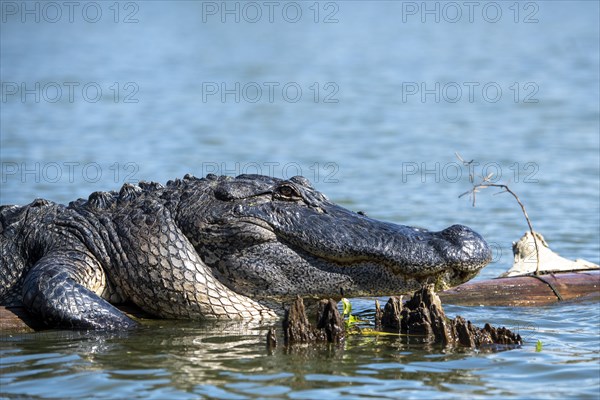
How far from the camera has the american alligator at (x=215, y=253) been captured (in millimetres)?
7395

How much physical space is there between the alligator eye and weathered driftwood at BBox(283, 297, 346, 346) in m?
Result: 0.86

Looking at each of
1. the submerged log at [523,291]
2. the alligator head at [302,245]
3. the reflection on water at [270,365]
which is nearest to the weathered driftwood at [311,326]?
the reflection on water at [270,365]

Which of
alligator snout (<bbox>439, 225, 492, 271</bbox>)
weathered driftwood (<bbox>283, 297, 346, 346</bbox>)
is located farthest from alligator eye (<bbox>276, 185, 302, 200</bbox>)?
alligator snout (<bbox>439, 225, 492, 271</bbox>)

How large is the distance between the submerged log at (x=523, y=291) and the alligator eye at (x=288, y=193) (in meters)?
1.52

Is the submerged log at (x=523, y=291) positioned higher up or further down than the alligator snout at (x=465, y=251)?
further down

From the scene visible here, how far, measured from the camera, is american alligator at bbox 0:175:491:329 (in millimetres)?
7395

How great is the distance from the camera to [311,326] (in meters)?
7.20

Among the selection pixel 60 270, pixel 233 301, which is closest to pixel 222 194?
pixel 233 301

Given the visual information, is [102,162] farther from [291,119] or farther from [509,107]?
[509,107]

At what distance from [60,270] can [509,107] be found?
18.5 metres

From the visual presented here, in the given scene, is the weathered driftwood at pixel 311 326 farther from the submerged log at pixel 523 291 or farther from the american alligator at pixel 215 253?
the submerged log at pixel 523 291

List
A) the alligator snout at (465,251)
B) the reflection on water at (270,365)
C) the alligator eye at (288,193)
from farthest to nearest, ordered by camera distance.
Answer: the alligator eye at (288,193)
the alligator snout at (465,251)
the reflection on water at (270,365)

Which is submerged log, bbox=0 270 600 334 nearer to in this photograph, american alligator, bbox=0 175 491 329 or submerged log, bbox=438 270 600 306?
submerged log, bbox=438 270 600 306

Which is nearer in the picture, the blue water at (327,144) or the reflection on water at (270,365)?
the reflection on water at (270,365)
